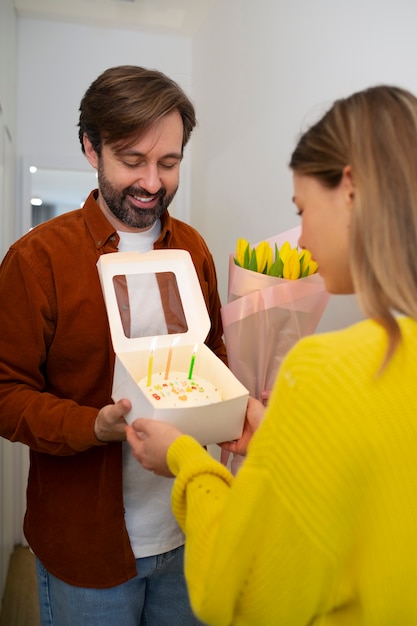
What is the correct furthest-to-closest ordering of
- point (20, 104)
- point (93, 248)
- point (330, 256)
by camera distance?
point (20, 104)
point (93, 248)
point (330, 256)

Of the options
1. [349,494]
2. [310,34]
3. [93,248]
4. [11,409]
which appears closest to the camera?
[349,494]

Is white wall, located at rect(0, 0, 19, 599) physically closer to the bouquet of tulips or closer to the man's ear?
the man's ear

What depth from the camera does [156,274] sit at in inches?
50.3

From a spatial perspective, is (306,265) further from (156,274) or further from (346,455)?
(346,455)

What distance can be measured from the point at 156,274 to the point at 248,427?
0.37 m

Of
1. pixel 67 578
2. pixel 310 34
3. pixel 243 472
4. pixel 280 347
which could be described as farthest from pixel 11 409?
pixel 310 34

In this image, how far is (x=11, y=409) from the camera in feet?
4.00

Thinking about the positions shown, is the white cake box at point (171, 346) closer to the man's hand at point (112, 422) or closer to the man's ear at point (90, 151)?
the man's hand at point (112, 422)

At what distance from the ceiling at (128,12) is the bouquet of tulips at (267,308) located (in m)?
1.98

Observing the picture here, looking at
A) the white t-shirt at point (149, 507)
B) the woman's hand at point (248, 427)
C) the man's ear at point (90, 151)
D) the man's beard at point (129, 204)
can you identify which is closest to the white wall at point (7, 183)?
the man's ear at point (90, 151)

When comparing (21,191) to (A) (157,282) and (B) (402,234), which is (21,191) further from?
(B) (402,234)

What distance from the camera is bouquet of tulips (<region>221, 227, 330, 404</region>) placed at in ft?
4.17

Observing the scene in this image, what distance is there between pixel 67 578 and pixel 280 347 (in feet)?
2.17

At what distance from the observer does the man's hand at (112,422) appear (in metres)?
1.06
